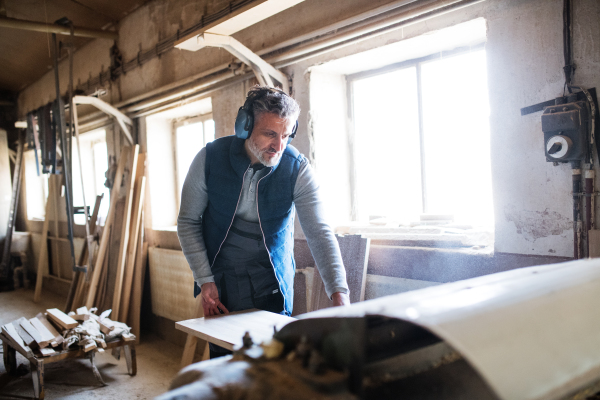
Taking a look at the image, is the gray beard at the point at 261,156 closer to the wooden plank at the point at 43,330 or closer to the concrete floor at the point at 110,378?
the concrete floor at the point at 110,378

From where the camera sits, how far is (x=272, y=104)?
197 centimetres

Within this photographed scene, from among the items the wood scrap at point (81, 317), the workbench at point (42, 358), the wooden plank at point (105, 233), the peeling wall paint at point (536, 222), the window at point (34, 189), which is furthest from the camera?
the window at point (34, 189)

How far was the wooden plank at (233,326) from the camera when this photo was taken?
151cm

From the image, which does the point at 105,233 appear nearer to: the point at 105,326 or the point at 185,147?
the point at 185,147

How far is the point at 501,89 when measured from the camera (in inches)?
82.4

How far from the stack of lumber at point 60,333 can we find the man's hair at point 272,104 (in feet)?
8.50

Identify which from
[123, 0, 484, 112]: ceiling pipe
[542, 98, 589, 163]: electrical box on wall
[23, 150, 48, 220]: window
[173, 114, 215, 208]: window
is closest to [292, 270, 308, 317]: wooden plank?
[123, 0, 484, 112]: ceiling pipe

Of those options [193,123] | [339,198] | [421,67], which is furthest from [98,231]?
[421,67]

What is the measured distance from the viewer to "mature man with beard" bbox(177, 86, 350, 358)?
200 centimetres

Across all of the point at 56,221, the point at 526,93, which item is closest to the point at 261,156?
the point at 526,93

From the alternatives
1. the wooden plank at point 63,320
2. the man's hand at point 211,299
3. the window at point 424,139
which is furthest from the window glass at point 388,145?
the wooden plank at point 63,320

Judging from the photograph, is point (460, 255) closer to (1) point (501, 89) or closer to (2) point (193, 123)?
(1) point (501, 89)

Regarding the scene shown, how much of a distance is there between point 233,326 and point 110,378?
8.94ft

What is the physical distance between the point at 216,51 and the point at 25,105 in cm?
603
